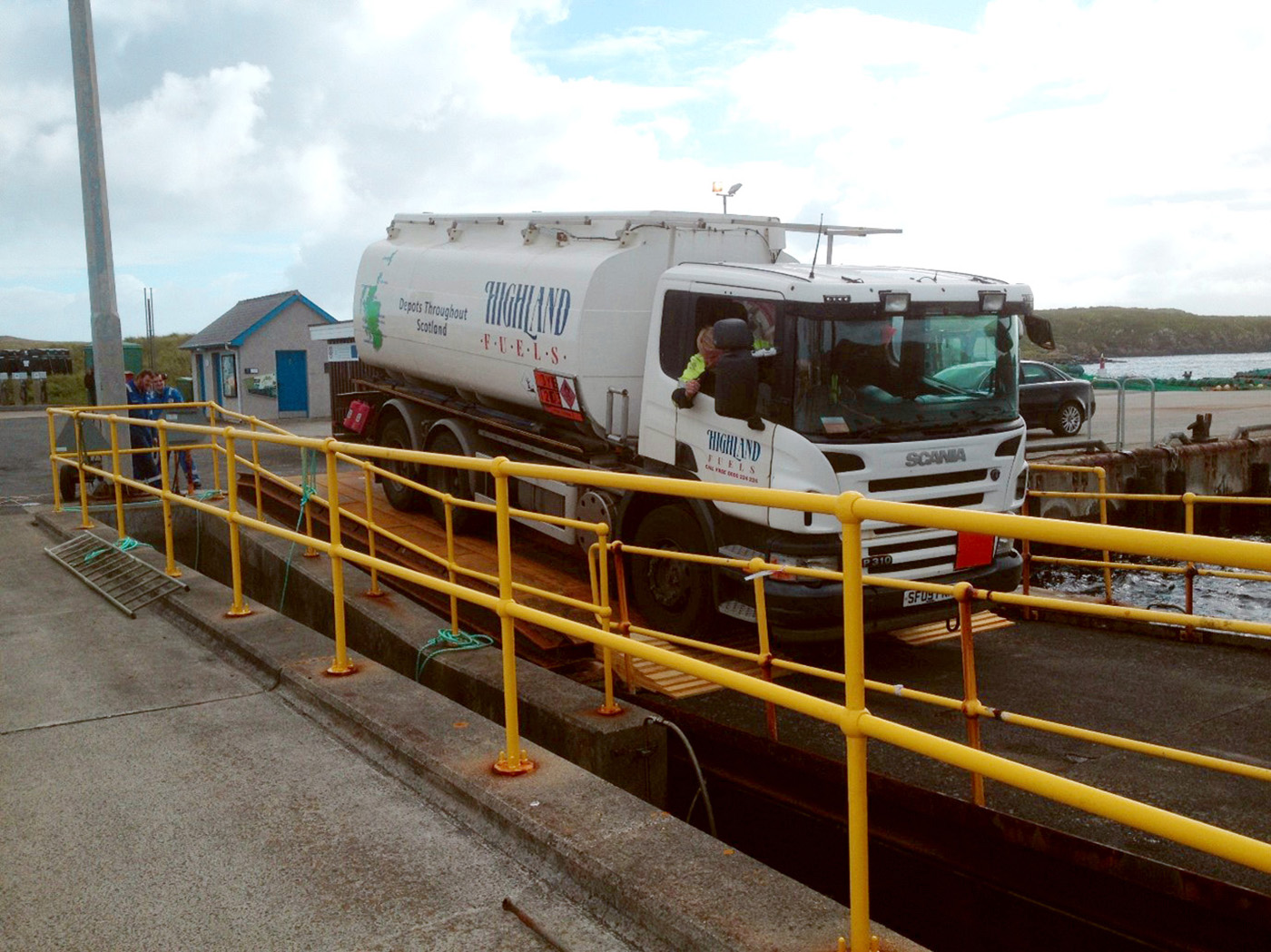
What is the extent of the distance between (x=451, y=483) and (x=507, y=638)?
22.9 feet

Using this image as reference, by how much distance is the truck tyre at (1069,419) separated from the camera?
22.5m

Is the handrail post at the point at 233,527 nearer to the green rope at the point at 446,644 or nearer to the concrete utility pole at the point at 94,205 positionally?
the green rope at the point at 446,644

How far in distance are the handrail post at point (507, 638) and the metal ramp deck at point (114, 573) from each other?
13.6 feet

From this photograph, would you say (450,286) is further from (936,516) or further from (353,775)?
(936,516)

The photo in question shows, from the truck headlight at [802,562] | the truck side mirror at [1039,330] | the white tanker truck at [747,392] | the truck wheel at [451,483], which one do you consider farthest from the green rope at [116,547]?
the truck side mirror at [1039,330]

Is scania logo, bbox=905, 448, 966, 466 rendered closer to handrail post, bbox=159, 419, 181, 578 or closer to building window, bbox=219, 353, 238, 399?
handrail post, bbox=159, 419, 181, 578

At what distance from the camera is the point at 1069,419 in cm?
2267

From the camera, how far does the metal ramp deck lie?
301 inches

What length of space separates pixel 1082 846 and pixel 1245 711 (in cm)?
233

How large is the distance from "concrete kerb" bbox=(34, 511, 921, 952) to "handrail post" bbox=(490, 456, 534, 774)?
0.07 metres

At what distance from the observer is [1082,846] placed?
4629 mm

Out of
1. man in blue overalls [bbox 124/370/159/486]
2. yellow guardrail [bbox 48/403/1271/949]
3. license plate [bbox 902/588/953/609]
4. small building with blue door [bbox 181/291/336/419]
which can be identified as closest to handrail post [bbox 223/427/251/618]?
yellow guardrail [bbox 48/403/1271/949]

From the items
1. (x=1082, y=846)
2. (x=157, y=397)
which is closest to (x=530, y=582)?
(x=1082, y=846)

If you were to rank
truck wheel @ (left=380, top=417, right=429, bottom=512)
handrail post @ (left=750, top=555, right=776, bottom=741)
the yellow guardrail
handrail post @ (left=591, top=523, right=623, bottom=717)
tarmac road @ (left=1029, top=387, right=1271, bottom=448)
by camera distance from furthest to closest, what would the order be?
tarmac road @ (left=1029, top=387, right=1271, bottom=448)
truck wheel @ (left=380, top=417, right=429, bottom=512)
handrail post @ (left=750, top=555, right=776, bottom=741)
handrail post @ (left=591, top=523, right=623, bottom=717)
the yellow guardrail
